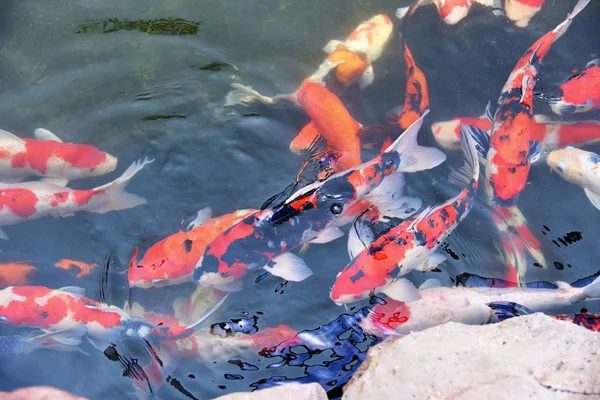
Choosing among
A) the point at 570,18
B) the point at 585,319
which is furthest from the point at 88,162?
the point at 570,18

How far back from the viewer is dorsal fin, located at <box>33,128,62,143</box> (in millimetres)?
5382

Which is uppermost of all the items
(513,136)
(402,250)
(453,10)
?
(453,10)

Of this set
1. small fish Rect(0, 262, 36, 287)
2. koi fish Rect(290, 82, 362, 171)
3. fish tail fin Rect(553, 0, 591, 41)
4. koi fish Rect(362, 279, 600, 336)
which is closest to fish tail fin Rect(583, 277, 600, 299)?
koi fish Rect(362, 279, 600, 336)

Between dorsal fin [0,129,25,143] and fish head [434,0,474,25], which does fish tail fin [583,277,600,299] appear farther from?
dorsal fin [0,129,25,143]

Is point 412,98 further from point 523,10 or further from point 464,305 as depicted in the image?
point 464,305

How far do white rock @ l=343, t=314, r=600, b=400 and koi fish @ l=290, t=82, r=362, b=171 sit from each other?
1858 mm

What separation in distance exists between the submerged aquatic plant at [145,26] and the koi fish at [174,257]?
2.19 meters

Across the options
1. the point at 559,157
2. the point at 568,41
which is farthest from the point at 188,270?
the point at 568,41

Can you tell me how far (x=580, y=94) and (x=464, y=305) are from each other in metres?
2.40

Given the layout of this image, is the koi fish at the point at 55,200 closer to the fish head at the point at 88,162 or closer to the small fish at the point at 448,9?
the fish head at the point at 88,162

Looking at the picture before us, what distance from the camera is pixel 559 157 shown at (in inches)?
210

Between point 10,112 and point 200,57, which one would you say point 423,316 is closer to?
point 200,57

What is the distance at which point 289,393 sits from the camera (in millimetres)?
3785

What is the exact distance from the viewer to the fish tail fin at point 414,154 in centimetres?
495
